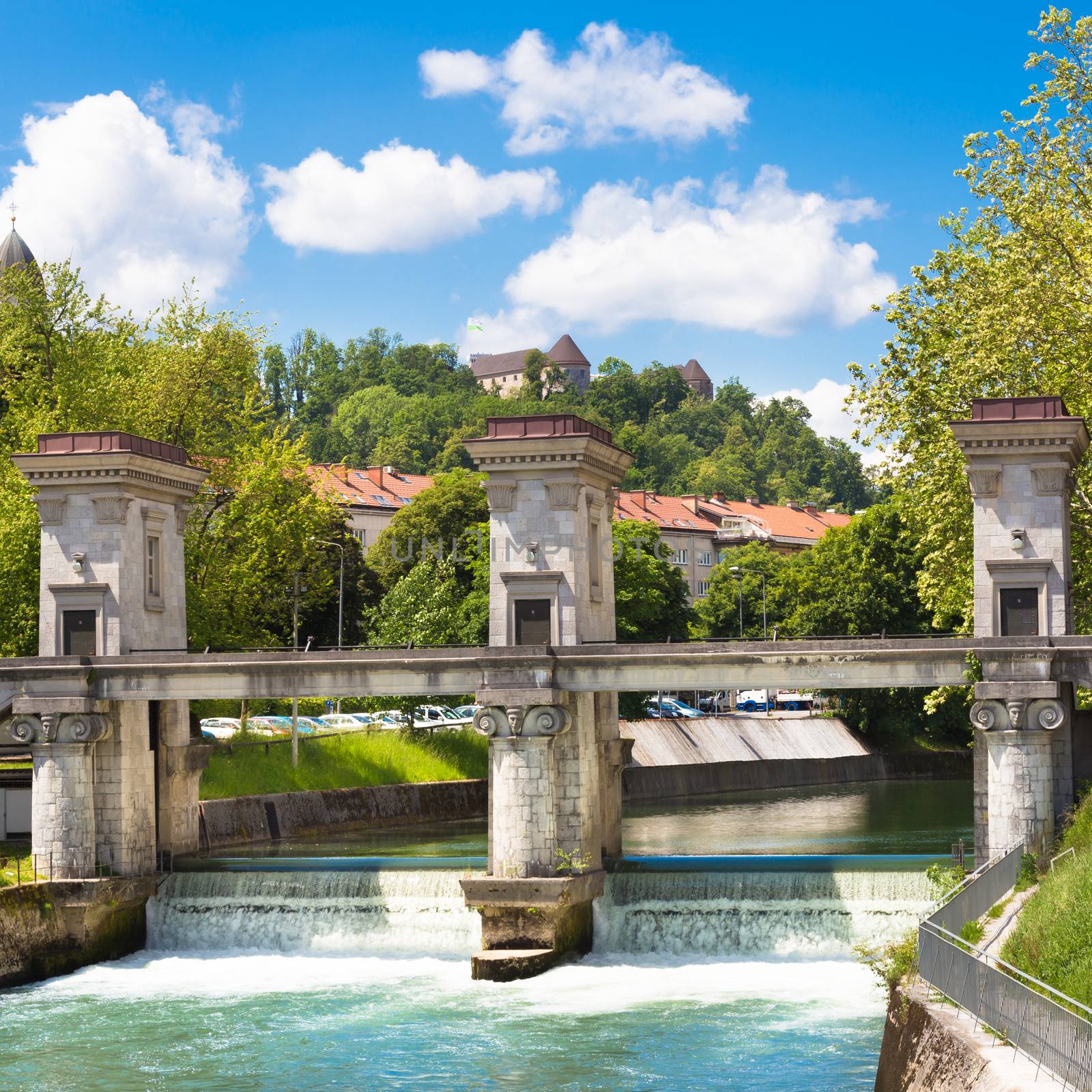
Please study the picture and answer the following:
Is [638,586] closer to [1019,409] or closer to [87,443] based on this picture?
[87,443]

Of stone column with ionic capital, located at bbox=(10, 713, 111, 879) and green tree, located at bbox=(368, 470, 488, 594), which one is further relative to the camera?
green tree, located at bbox=(368, 470, 488, 594)

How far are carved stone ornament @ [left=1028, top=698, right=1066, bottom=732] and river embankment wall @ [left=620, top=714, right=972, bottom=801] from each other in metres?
40.6

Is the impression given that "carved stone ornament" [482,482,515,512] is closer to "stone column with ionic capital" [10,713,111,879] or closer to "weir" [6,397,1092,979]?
"weir" [6,397,1092,979]

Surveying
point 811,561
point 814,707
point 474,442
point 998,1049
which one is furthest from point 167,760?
point 814,707

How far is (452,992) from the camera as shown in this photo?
37375 millimetres

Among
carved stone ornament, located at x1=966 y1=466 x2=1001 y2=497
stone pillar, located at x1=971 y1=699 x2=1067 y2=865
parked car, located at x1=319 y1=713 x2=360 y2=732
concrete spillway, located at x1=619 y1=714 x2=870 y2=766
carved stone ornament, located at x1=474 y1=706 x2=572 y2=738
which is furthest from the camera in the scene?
concrete spillway, located at x1=619 y1=714 x2=870 y2=766

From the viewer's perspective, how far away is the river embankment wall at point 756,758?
82500 mm

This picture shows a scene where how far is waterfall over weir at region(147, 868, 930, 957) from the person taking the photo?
3938 cm

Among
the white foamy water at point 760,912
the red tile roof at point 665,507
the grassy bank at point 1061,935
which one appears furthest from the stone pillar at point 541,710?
the red tile roof at point 665,507

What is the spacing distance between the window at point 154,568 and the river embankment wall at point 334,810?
34.6 ft

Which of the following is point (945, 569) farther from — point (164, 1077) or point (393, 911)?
point (164, 1077)

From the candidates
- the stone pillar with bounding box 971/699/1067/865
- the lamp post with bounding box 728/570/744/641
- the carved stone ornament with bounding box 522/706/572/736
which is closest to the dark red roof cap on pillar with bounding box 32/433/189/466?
the carved stone ornament with bounding box 522/706/572/736

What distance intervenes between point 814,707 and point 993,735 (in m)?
82.9

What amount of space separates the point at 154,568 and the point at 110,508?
2944 mm
